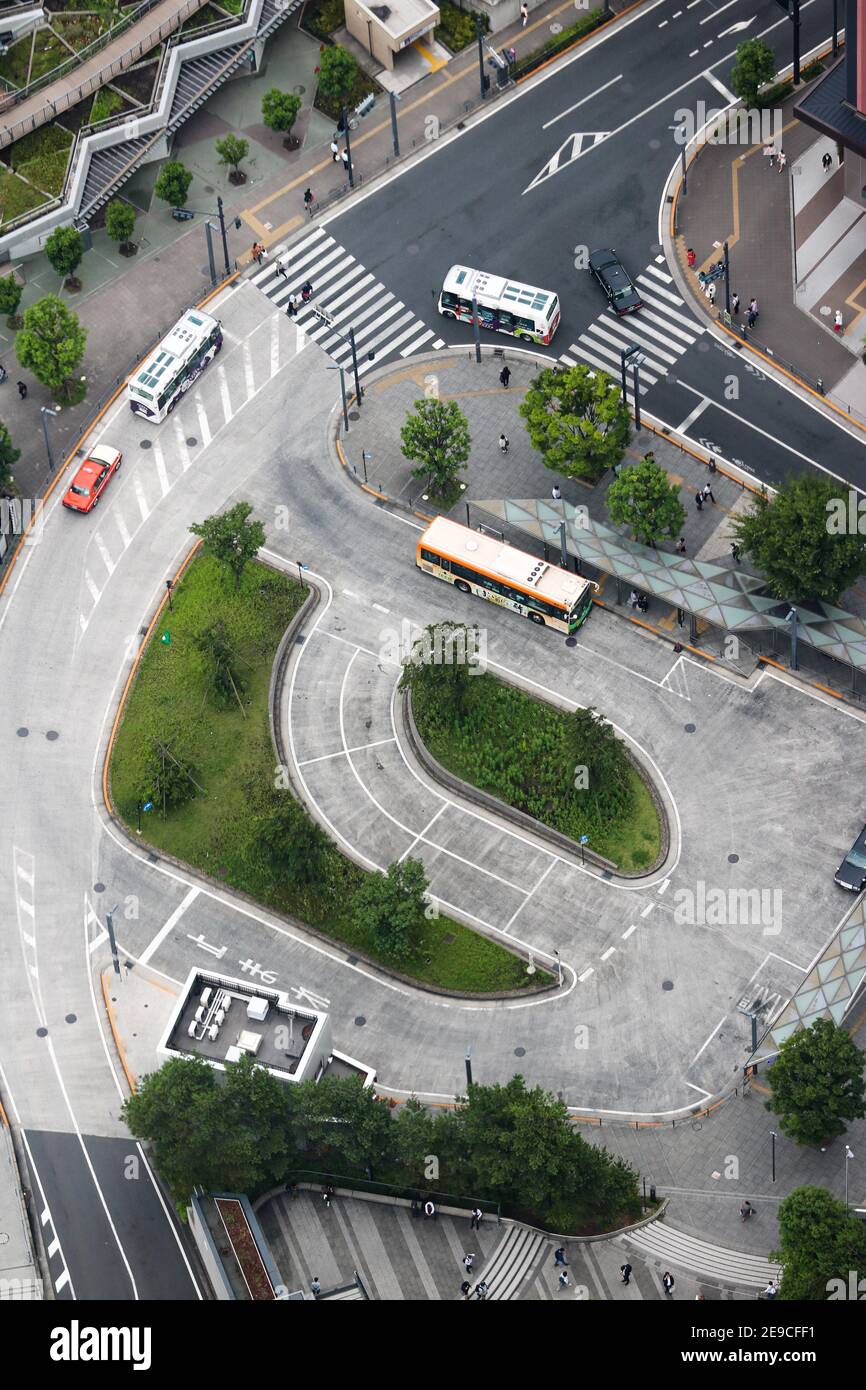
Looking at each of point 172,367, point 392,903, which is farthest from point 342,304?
point 392,903

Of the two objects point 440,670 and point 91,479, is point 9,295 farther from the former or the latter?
point 440,670

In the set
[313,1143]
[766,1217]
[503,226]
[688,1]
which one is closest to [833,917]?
[766,1217]

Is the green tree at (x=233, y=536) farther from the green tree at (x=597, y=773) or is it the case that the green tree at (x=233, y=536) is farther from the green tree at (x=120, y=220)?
the green tree at (x=120, y=220)

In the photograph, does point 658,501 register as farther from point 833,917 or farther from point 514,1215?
point 514,1215

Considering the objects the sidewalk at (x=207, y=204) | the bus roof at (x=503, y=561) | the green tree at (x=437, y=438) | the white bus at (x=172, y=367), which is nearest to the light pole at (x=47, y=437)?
the sidewalk at (x=207, y=204)

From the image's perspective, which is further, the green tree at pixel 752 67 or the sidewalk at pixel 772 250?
the green tree at pixel 752 67

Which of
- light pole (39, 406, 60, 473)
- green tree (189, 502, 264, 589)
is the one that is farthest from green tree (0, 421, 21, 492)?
green tree (189, 502, 264, 589)
